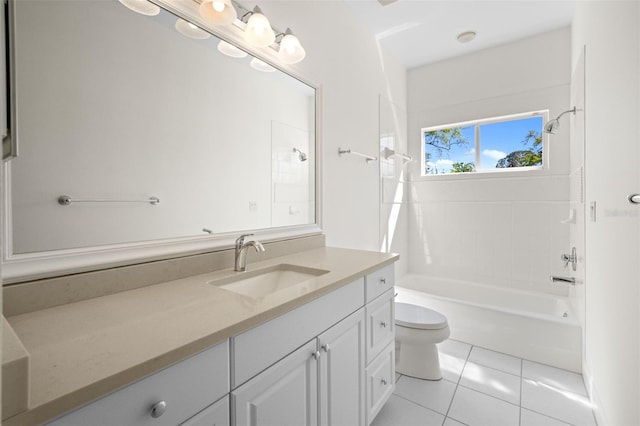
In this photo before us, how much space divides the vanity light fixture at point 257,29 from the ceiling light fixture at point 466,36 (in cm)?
202

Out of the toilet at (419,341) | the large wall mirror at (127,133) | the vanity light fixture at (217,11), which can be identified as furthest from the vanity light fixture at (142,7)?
the toilet at (419,341)

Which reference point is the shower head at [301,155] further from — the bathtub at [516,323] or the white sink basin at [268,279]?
the bathtub at [516,323]

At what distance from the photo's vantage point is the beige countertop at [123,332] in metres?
0.54

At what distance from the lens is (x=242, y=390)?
2.68 ft

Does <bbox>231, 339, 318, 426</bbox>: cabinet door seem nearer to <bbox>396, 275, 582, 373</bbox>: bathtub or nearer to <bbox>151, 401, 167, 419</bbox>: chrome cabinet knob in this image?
<bbox>151, 401, 167, 419</bbox>: chrome cabinet knob

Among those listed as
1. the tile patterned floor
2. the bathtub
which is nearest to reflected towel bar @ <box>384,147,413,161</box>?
the bathtub

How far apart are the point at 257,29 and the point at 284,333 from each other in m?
1.34

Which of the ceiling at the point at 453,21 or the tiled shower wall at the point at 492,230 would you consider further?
the tiled shower wall at the point at 492,230

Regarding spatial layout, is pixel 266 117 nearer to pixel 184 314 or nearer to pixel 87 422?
pixel 184 314

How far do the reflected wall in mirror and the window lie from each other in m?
2.27

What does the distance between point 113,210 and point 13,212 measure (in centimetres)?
24

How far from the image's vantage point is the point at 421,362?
6.72 feet

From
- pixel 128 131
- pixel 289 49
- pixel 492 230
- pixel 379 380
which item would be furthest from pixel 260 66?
pixel 492 230

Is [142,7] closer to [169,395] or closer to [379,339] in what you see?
[169,395]
